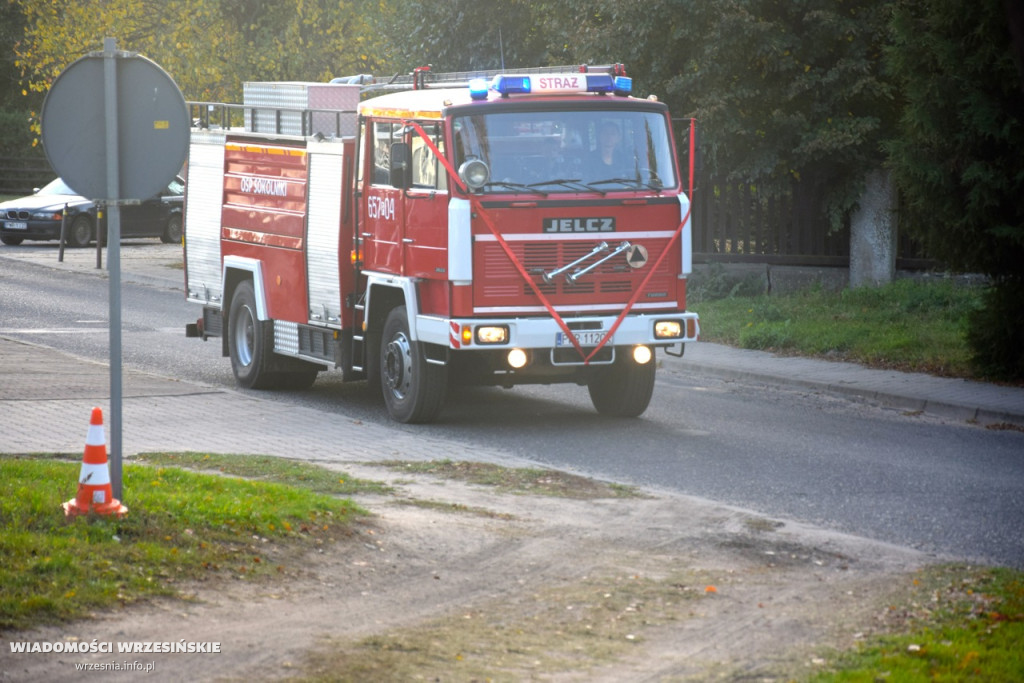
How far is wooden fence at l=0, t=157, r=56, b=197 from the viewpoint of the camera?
184 feet

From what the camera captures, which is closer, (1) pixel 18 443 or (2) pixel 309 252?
(1) pixel 18 443

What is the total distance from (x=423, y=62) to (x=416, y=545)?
71.8 feet

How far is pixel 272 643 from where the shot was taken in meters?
6.24

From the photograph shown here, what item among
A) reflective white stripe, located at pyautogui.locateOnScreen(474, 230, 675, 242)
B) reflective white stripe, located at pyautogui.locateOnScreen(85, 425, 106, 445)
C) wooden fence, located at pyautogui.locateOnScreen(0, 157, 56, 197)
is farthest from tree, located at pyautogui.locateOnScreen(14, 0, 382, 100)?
wooden fence, located at pyautogui.locateOnScreen(0, 157, 56, 197)

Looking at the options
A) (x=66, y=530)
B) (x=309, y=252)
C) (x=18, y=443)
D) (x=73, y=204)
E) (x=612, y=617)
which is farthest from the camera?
(x=73, y=204)

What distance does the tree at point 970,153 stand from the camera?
560 inches

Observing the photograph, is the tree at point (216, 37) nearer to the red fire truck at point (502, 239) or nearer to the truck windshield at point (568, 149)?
the red fire truck at point (502, 239)

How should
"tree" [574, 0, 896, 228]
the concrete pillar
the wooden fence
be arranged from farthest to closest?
the wooden fence, the concrete pillar, "tree" [574, 0, 896, 228]

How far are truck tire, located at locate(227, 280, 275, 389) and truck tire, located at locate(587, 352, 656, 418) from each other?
3359 mm

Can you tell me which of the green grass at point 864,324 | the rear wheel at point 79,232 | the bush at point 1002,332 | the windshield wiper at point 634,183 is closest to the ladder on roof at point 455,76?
the windshield wiper at point 634,183

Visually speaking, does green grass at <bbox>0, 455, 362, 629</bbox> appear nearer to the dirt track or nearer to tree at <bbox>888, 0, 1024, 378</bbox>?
the dirt track

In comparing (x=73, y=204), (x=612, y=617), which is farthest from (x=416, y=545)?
(x=73, y=204)

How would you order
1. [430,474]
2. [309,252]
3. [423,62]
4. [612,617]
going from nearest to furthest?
[612,617] < [430,474] < [309,252] < [423,62]

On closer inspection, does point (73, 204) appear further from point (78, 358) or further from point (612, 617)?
point (612, 617)
